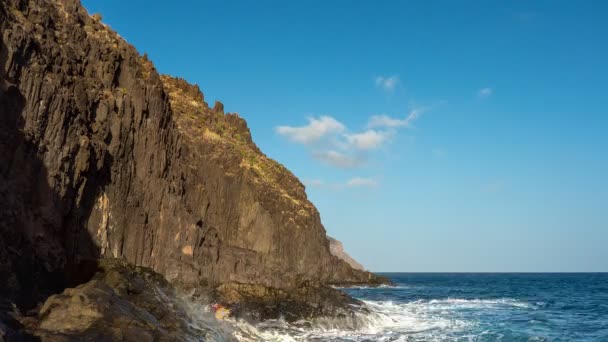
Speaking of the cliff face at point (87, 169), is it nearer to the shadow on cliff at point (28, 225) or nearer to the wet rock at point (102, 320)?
the shadow on cliff at point (28, 225)

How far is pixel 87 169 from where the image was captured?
2900 cm

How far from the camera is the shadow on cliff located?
A: 19.1 metres

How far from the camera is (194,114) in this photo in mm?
87375

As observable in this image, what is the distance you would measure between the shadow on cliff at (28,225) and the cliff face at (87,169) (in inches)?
2.7

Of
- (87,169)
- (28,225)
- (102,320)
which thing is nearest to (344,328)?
(87,169)

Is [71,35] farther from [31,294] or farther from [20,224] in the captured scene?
[31,294]

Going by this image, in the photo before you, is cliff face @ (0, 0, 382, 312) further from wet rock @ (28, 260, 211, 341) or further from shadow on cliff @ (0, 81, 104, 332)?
wet rock @ (28, 260, 211, 341)

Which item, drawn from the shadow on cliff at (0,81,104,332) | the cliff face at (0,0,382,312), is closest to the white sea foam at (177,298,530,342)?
the shadow on cliff at (0,81,104,332)

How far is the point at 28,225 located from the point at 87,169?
7546 millimetres

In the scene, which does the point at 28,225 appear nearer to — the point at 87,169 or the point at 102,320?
the point at 87,169

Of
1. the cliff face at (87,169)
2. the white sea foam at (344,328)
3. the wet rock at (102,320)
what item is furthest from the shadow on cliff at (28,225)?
the white sea foam at (344,328)

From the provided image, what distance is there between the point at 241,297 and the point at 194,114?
56489mm

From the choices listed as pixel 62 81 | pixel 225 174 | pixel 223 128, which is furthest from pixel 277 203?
pixel 62 81

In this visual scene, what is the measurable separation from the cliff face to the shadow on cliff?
0.23 feet
